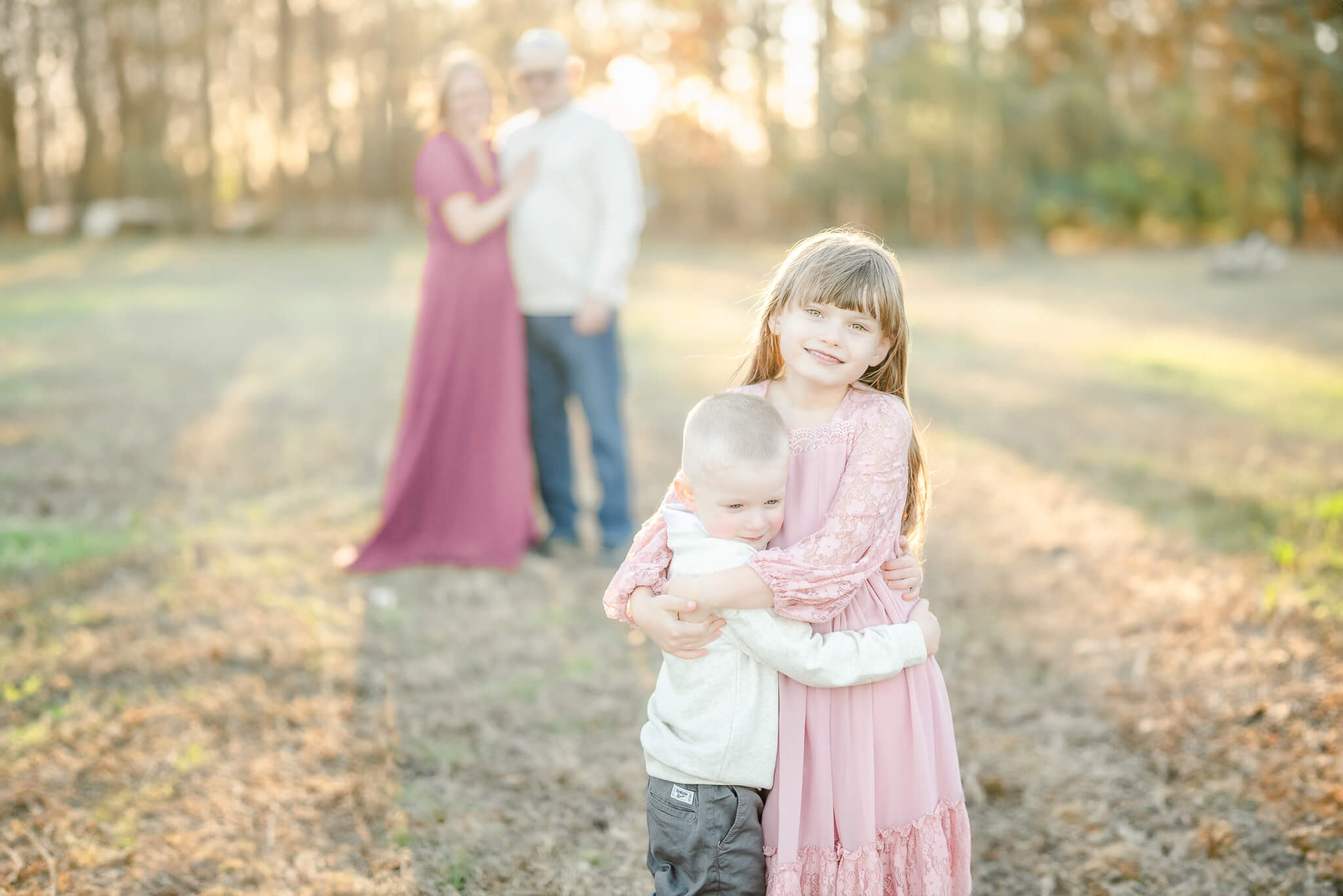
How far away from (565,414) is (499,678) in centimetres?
139

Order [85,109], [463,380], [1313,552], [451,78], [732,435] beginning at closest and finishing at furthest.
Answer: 1. [732,435]
2. [451,78]
3. [1313,552]
4. [463,380]
5. [85,109]

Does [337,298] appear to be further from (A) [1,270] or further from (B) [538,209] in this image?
(B) [538,209]

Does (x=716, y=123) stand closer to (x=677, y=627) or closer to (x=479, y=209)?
(x=479, y=209)

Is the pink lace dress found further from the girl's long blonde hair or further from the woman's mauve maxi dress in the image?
the woman's mauve maxi dress

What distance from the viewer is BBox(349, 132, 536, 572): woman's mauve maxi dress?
4.10 meters

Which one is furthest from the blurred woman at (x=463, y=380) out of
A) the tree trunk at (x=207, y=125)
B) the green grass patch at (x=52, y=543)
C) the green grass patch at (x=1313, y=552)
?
the tree trunk at (x=207, y=125)

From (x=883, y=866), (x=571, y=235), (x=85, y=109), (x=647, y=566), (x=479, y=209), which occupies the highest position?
(x=85, y=109)

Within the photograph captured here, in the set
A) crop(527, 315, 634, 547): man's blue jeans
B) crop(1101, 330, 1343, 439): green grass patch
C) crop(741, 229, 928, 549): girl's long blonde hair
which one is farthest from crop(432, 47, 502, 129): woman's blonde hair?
crop(1101, 330, 1343, 439): green grass patch

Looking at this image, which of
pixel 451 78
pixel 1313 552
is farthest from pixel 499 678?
pixel 1313 552

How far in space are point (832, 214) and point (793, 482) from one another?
19535 mm

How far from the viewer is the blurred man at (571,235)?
402cm

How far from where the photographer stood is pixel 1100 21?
24.5ft

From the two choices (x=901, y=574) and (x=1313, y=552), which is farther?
(x=1313, y=552)

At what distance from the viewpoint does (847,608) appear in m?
1.93
